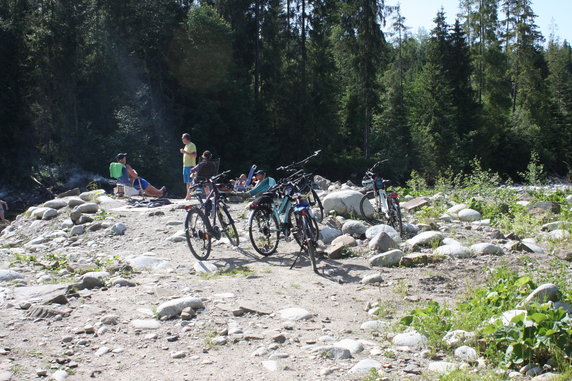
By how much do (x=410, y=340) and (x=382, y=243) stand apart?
11.1 feet

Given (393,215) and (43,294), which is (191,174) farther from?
(43,294)

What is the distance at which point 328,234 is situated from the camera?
9.16 meters

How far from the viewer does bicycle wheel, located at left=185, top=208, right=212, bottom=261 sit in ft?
27.3

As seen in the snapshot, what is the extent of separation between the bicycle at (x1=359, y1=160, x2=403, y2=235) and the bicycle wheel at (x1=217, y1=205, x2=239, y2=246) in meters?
2.46

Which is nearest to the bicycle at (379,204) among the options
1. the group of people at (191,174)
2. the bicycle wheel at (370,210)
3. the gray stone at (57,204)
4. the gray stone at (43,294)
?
the bicycle wheel at (370,210)

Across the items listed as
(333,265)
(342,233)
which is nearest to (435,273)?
(333,265)

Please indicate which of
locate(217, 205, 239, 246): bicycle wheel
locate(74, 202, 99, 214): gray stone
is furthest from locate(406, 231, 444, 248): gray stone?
locate(74, 202, 99, 214): gray stone

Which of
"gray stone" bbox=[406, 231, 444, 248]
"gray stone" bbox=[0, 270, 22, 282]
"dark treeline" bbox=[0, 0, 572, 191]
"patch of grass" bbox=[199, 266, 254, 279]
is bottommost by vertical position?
"patch of grass" bbox=[199, 266, 254, 279]

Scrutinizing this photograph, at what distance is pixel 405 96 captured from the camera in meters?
45.8

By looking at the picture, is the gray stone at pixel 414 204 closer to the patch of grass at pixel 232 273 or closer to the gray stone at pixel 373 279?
the patch of grass at pixel 232 273

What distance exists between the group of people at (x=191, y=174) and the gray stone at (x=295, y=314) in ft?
12.5

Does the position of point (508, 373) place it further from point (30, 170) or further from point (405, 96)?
point (405, 96)

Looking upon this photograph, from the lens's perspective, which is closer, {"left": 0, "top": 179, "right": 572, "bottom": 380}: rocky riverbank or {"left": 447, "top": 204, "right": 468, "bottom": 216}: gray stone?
{"left": 0, "top": 179, "right": 572, "bottom": 380}: rocky riverbank

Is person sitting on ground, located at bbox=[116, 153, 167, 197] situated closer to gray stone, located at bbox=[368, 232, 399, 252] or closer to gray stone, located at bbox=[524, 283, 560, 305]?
gray stone, located at bbox=[368, 232, 399, 252]
